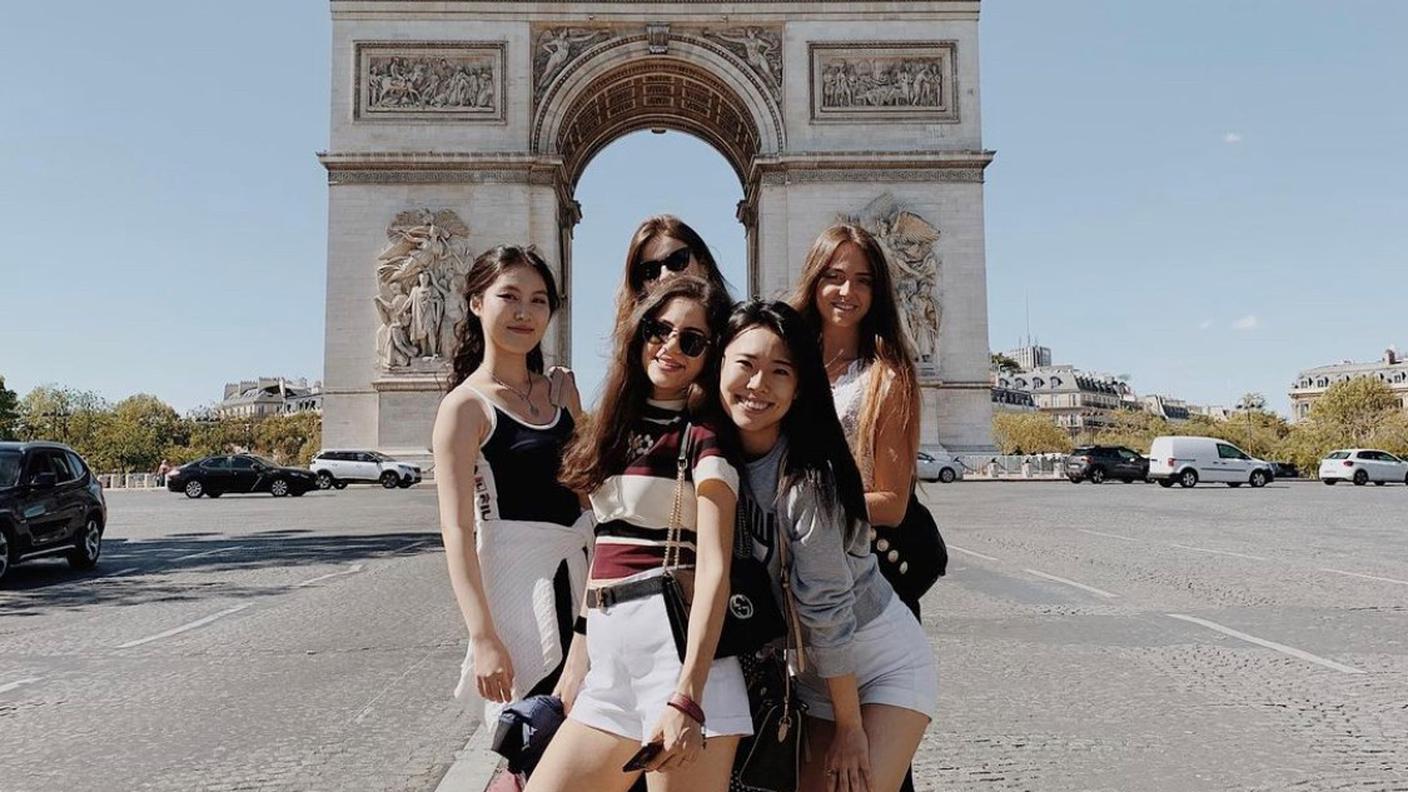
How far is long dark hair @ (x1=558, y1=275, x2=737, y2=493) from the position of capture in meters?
2.26

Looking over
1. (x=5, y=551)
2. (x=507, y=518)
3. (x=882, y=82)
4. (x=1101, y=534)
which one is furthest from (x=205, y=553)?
(x=882, y=82)

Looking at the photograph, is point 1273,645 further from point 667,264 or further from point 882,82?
point 882,82

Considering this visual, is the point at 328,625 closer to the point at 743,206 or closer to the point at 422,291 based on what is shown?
the point at 422,291

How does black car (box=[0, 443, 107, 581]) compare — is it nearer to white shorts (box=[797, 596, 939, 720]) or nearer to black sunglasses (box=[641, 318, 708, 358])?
black sunglasses (box=[641, 318, 708, 358])

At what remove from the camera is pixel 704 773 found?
210cm

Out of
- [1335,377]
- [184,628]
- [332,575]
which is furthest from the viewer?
[1335,377]

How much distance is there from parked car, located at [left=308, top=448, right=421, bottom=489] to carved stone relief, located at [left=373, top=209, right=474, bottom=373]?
229cm

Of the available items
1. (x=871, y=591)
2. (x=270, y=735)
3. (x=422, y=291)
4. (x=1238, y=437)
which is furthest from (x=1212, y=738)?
(x=1238, y=437)

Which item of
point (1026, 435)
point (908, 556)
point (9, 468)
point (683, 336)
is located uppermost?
point (1026, 435)

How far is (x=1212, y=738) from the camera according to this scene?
4.19 m

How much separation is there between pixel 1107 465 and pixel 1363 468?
9146 mm

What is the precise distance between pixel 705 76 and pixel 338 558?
20.5 m

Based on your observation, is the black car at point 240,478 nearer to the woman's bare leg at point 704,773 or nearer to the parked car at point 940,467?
the parked car at point 940,467

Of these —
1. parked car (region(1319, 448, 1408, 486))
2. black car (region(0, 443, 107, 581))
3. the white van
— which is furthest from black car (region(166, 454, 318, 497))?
parked car (region(1319, 448, 1408, 486))
